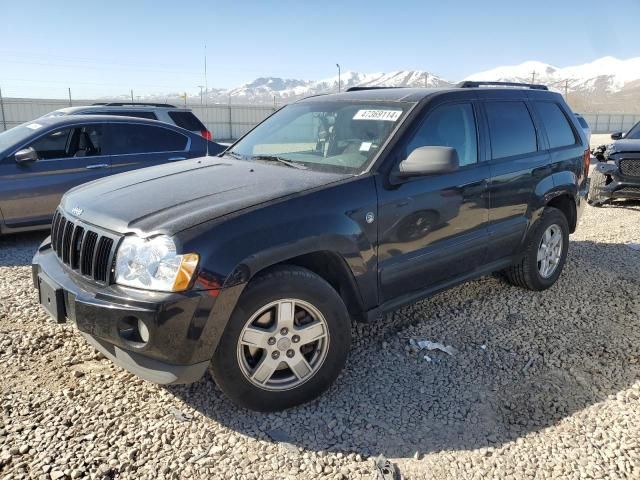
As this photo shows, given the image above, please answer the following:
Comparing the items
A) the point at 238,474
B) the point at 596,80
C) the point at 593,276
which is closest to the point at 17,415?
the point at 238,474

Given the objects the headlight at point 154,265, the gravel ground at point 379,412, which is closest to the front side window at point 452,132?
the gravel ground at point 379,412

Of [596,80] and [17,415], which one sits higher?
[596,80]

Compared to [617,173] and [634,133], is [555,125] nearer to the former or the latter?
[617,173]

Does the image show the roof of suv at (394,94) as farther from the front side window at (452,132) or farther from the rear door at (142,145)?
the rear door at (142,145)

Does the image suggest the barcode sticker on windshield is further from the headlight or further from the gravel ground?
the headlight

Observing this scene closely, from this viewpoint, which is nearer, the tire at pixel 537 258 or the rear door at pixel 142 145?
the tire at pixel 537 258

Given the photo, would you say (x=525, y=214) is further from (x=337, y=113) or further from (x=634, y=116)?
(x=634, y=116)

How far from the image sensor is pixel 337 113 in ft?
12.8

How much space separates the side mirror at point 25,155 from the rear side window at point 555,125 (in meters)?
5.50

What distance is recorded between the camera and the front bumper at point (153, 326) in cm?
249

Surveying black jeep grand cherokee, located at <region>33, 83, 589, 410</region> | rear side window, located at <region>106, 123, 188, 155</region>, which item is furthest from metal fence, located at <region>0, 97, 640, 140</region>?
black jeep grand cherokee, located at <region>33, 83, 589, 410</region>

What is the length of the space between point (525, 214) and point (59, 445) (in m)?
3.77

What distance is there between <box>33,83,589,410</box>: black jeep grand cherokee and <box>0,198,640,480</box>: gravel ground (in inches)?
12.4

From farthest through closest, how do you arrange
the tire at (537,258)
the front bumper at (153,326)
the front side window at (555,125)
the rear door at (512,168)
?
the front side window at (555,125)
the tire at (537,258)
the rear door at (512,168)
the front bumper at (153,326)
